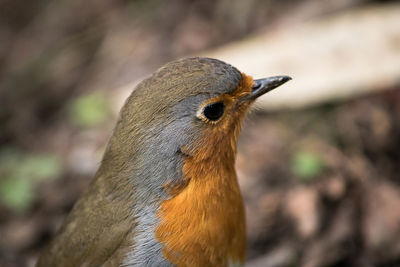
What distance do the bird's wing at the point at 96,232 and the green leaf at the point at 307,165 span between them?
6.51 feet

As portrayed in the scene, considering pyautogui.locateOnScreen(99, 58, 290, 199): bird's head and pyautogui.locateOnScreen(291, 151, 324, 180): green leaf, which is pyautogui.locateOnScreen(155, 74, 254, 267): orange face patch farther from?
pyautogui.locateOnScreen(291, 151, 324, 180): green leaf

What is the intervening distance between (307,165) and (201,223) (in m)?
1.90

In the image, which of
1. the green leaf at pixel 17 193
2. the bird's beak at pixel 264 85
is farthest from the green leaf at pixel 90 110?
the bird's beak at pixel 264 85

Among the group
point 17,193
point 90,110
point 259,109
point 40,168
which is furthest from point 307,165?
point 17,193

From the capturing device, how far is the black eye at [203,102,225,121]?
11.6 ft

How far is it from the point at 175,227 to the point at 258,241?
5.45 feet

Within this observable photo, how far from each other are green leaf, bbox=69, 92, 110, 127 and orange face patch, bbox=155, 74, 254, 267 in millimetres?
2735

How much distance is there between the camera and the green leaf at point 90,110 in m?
6.20

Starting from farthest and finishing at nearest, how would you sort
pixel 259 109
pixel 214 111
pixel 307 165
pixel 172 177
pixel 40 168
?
pixel 40 168, pixel 307 165, pixel 259 109, pixel 214 111, pixel 172 177

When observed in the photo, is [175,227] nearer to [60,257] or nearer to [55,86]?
[60,257]

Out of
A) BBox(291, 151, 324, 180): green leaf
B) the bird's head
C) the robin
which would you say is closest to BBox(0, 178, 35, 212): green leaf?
the robin

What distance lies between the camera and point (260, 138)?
19.0 feet

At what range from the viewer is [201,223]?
351 cm

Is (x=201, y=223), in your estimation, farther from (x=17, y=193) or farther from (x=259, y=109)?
(x=17, y=193)
